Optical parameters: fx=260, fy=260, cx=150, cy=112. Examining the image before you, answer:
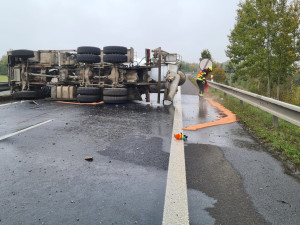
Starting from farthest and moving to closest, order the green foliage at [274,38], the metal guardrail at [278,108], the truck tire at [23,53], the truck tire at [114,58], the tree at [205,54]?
1. the tree at [205,54]
2. the green foliage at [274,38]
3. the truck tire at [23,53]
4. the truck tire at [114,58]
5. the metal guardrail at [278,108]

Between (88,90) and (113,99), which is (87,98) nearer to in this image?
(88,90)

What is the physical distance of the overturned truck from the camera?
35.7 ft

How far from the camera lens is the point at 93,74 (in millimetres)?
11672

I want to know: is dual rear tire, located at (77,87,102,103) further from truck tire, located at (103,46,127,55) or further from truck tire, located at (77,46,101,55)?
truck tire, located at (103,46,127,55)

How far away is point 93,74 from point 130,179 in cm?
909

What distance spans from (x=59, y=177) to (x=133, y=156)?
127cm

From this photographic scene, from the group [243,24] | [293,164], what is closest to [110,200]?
[293,164]

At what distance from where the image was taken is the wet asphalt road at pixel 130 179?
2.45 meters

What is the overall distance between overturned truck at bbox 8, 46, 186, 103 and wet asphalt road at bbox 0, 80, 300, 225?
530 cm

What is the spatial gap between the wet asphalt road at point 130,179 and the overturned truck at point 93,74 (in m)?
5.30

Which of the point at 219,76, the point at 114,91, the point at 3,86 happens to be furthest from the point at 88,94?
the point at 219,76

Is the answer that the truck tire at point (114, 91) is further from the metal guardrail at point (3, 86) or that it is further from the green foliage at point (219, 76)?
the green foliage at point (219, 76)

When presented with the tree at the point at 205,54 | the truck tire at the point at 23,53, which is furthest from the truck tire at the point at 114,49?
the tree at the point at 205,54

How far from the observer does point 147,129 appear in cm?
627
